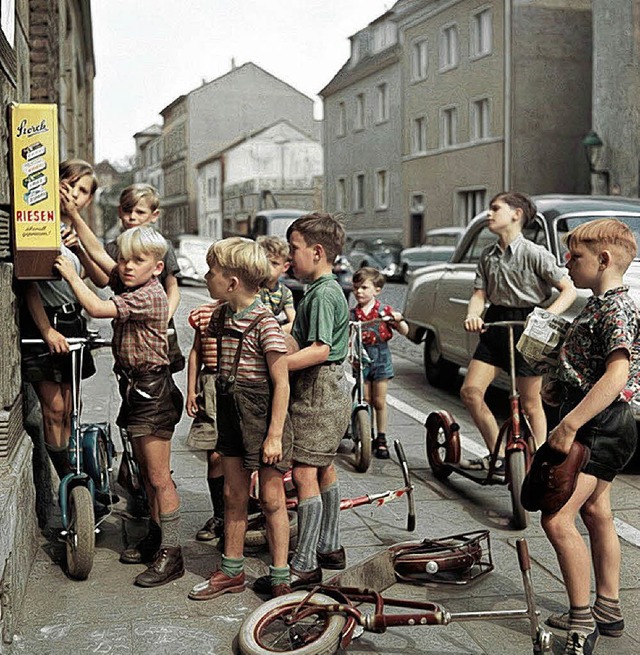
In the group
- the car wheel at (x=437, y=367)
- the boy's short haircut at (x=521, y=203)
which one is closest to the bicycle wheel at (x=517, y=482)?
the boy's short haircut at (x=521, y=203)

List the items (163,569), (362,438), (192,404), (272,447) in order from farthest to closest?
(362,438), (192,404), (163,569), (272,447)

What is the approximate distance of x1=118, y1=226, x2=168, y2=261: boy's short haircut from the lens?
486 centimetres

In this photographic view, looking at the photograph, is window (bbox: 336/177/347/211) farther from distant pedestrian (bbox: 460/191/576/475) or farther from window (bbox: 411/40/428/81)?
distant pedestrian (bbox: 460/191/576/475)

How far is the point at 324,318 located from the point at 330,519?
3.32ft

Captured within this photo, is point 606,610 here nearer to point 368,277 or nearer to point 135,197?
point 135,197

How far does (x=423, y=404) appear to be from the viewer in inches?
392

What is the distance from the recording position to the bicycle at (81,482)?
478cm

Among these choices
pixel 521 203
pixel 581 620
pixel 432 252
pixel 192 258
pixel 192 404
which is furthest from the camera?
pixel 192 258

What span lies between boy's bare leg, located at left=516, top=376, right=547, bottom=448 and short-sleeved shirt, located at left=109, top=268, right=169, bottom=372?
8.57ft

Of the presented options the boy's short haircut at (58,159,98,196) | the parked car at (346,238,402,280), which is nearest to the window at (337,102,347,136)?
the parked car at (346,238,402,280)

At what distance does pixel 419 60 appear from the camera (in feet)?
143

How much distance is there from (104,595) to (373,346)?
344 cm

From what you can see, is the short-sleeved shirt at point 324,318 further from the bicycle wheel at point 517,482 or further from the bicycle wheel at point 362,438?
the bicycle wheel at point 362,438

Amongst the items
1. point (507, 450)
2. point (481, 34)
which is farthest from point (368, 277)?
point (481, 34)
